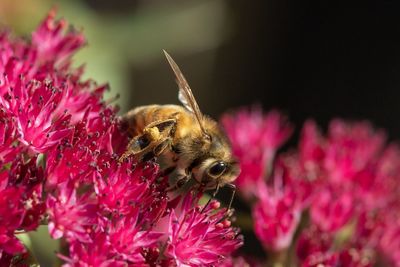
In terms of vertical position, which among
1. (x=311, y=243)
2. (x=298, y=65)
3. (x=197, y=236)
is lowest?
(x=298, y=65)

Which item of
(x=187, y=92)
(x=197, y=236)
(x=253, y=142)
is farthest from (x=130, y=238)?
(x=253, y=142)

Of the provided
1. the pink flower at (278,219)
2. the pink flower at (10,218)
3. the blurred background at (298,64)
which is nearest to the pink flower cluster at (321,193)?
the pink flower at (278,219)

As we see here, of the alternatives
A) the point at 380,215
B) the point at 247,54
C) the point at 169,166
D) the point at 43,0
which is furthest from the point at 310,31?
the point at 169,166

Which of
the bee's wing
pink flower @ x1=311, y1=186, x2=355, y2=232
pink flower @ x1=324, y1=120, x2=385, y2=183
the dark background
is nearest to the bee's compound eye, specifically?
the bee's wing

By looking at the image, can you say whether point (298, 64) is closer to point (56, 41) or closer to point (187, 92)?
point (56, 41)

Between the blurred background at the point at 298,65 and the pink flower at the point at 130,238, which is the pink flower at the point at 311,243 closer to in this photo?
the pink flower at the point at 130,238

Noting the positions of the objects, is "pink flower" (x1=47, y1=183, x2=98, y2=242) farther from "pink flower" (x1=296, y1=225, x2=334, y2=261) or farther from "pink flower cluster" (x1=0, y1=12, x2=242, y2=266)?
"pink flower" (x1=296, y1=225, x2=334, y2=261)

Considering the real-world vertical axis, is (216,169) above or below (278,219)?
above
